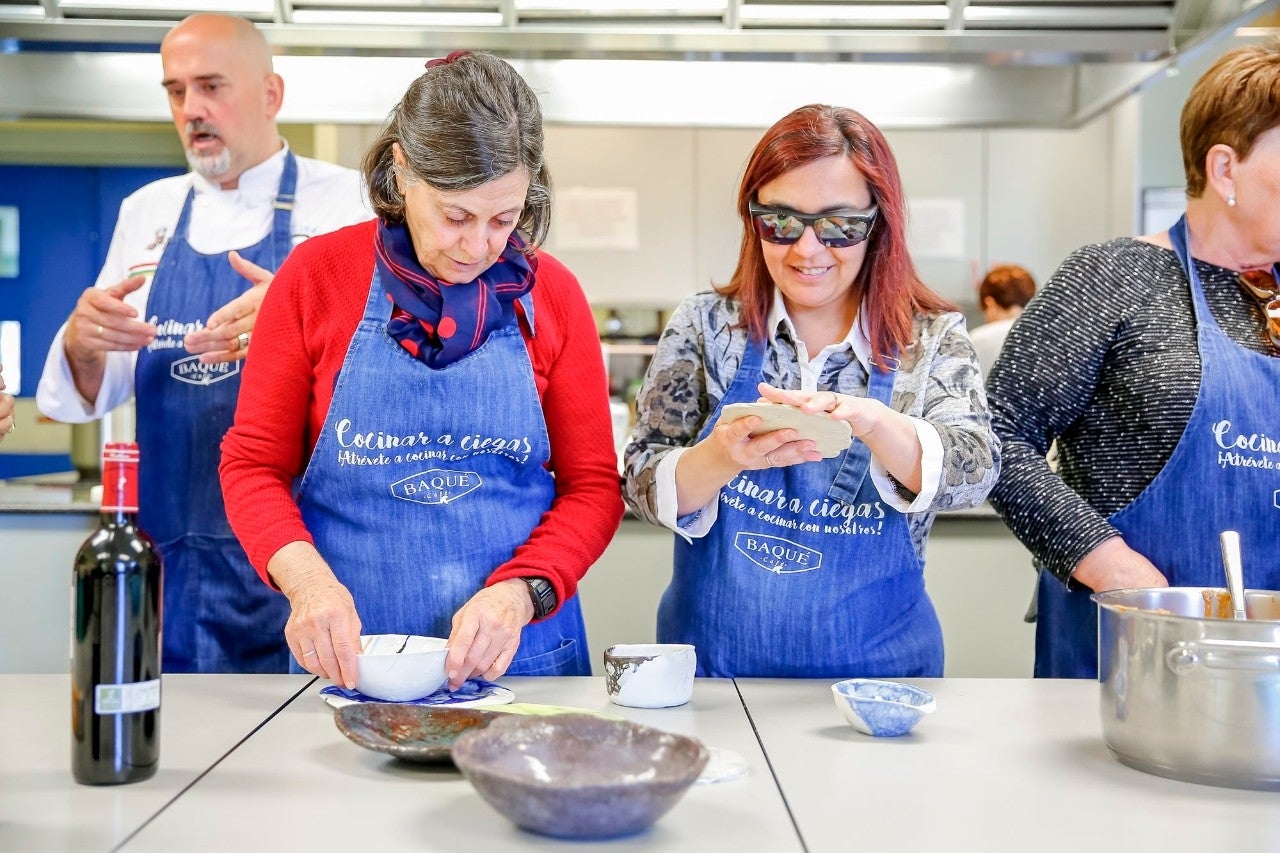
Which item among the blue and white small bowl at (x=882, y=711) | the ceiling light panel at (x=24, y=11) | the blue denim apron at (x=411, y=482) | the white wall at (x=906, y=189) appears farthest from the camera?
the white wall at (x=906, y=189)

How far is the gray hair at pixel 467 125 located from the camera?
1.58 meters

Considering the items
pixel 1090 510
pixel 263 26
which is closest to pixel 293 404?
pixel 1090 510

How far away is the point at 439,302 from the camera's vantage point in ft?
5.60

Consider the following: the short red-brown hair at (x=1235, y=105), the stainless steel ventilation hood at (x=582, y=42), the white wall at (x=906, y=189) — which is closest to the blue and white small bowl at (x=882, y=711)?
the short red-brown hair at (x=1235, y=105)

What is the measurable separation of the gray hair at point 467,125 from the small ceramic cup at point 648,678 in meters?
0.62

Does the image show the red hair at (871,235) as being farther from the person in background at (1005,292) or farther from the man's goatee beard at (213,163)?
the person in background at (1005,292)

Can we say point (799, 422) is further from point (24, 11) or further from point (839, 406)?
point (24, 11)

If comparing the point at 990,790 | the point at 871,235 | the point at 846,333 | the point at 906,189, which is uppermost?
the point at 906,189

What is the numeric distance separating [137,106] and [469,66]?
5.47 feet

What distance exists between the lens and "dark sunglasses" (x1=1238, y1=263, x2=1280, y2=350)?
6.07ft

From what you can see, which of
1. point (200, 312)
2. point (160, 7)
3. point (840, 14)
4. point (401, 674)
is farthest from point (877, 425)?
point (160, 7)

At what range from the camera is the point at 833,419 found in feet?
4.91

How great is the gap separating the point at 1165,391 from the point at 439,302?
3.35ft

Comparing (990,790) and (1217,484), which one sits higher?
(1217,484)
